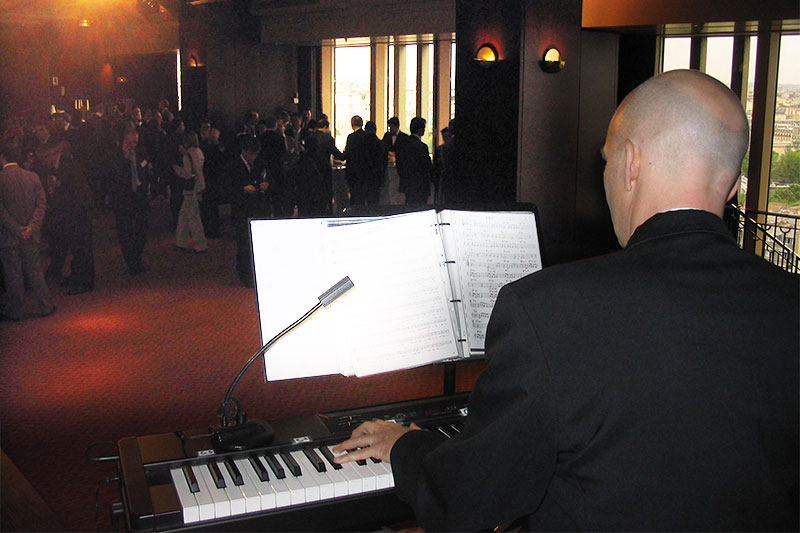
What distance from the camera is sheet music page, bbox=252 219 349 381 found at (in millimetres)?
1922

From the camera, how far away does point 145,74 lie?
16.4 metres

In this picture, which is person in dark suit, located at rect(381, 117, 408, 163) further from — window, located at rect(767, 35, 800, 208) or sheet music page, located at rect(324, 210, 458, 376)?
sheet music page, located at rect(324, 210, 458, 376)

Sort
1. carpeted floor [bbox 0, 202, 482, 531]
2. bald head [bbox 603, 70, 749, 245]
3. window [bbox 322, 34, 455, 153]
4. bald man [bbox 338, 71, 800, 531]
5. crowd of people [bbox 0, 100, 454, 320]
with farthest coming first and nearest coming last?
window [bbox 322, 34, 455, 153] → crowd of people [bbox 0, 100, 454, 320] → carpeted floor [bbox 0, 202, 482, 531] → bald head [bbox 603, 70, 749, 245] → bald man [bbox 338, 71, 800, 531]

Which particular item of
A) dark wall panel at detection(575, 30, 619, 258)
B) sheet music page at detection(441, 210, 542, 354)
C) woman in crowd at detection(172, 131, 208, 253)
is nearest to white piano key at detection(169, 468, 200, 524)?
sheet music page at detection(441, 210, 542, 354)

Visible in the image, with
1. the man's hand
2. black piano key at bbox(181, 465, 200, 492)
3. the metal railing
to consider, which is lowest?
the metal railing

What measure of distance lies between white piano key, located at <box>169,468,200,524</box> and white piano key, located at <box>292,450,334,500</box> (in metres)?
0.26

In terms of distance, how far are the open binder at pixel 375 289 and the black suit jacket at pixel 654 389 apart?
0.78 metres

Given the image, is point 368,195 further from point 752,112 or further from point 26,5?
point 26,5

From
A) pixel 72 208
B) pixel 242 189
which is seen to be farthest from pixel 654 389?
pixel 242 189

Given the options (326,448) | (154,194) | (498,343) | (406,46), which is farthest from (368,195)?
(498,343)

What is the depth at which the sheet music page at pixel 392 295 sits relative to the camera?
6.41 feet

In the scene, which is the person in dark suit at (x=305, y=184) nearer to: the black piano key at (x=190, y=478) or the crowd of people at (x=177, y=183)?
the crowd of people at (x=177, y=183)

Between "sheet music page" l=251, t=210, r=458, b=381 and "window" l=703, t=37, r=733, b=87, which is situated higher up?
"window" l=703, t=37, r=733, b=87

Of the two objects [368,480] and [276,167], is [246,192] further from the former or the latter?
[368,480]
